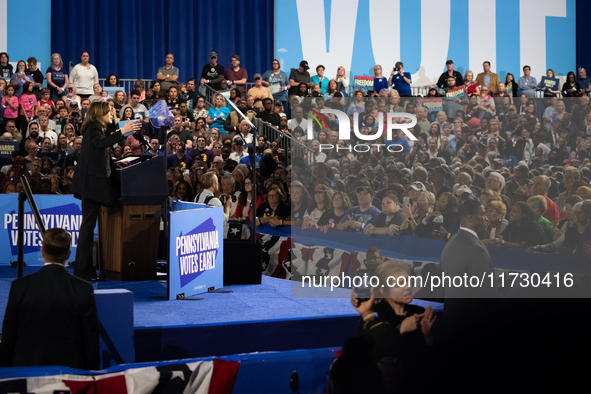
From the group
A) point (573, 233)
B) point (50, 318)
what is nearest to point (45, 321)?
point (50, 318)

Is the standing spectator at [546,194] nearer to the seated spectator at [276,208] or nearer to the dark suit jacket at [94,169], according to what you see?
the seated spectator at [276,208]

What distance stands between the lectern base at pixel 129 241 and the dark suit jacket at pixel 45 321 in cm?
230

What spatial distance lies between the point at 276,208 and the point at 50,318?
4.91 meters

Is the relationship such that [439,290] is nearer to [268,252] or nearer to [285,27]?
[268,252]

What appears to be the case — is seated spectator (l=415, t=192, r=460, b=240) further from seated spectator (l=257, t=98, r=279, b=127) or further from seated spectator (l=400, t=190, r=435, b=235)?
seated spectator (l=257, t=98, r=279, b=127)

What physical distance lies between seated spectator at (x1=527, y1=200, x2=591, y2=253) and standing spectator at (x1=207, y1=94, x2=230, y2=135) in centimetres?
810

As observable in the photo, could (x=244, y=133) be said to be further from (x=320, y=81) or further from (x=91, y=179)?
(x=91, y=179)

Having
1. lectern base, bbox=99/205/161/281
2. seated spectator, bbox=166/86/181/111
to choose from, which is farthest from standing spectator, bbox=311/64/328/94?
lectern base, bbox=99/205/161/281

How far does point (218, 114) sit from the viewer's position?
12.7 m

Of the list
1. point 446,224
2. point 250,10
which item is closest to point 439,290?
point 446,224

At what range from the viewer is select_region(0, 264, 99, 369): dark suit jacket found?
3.11 metres

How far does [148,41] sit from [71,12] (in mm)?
2105

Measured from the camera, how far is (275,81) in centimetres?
1480

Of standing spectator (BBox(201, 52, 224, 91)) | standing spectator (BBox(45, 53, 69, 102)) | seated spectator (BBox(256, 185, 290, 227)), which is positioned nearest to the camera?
seated spectator (BBox(256, 185, 290, 227))
